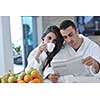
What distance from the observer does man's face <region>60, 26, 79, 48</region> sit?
3.51 feet

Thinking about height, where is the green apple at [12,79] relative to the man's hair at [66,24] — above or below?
below

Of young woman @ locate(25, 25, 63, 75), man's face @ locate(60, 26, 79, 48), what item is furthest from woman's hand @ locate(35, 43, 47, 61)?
man's face @ locate(60, 26, 79, 48)

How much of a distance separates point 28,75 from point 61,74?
0.16 metres

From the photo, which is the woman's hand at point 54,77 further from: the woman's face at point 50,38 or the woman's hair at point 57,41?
the woman's face at point 50,38

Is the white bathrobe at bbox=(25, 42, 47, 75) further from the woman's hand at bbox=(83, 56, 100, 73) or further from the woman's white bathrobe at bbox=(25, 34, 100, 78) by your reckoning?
the woman's hand at bbox=(83, 56, 100, 73)

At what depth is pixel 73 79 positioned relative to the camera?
3.56 feet

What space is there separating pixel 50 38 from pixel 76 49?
137 millimetres

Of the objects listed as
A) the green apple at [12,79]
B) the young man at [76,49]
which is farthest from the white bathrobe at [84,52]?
the green apple at [12,79]

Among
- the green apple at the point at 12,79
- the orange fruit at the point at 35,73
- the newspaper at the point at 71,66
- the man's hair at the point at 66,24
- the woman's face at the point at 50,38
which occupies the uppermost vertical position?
the man's hair at the point at 66,24

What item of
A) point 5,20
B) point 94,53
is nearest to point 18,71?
point 5,20

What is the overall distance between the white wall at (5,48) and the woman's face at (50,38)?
18 cm

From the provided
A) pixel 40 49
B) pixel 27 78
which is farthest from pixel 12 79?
pixel 40 49

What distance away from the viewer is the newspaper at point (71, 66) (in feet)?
3.54

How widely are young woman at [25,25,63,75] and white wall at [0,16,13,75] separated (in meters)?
0.09
